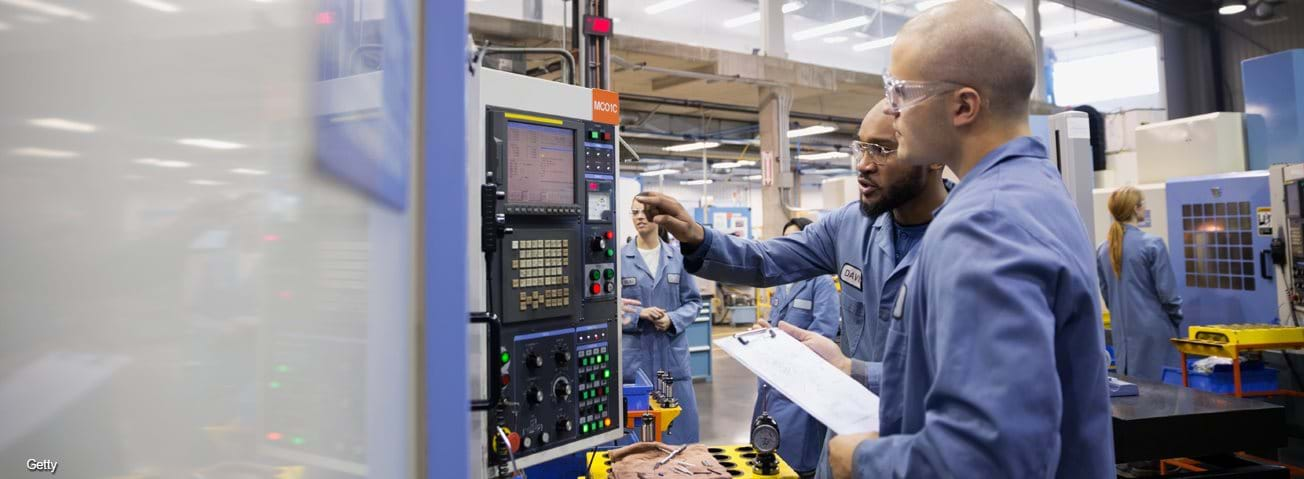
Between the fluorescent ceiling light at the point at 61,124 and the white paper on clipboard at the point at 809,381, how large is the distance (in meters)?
1.08

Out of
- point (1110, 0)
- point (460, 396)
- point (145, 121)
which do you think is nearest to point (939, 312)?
point (460, 396)

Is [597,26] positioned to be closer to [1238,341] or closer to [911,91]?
[911,91]

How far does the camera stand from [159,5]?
25 centimetres

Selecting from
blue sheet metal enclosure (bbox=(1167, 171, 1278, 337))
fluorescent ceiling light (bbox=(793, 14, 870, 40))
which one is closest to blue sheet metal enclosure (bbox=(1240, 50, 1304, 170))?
blue sheet metal enclosure (bbox=(1167, 171, 1278, 337))

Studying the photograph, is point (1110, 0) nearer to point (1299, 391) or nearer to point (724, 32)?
point (724, 32)

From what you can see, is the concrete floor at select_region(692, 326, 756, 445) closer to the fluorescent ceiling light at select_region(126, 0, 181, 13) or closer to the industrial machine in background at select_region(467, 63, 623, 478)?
the industrial machine in background at select_region(467, 63, 623, 478)

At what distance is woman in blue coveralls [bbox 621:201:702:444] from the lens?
3904 mm

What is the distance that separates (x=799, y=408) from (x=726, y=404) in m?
3.24

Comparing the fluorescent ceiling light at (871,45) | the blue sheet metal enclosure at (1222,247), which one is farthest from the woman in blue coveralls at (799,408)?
the fluorescent ceiling light at (871,45)

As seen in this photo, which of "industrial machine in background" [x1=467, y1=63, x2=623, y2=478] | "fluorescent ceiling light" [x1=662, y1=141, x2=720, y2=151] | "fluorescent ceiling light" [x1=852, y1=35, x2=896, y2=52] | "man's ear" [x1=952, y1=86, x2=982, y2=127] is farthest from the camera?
"fluorescent ceiling light" [x1=662, y1=141, x2=720, y2=151]

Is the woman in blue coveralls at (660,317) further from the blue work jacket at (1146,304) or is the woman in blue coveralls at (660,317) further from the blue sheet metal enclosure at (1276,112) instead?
the blue sheet metal enclosure at (1276,112)

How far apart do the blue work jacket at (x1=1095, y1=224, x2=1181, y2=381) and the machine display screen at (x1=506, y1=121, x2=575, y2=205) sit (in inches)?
149

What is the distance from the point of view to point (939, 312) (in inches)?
37.7

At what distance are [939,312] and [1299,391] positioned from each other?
4010mm
